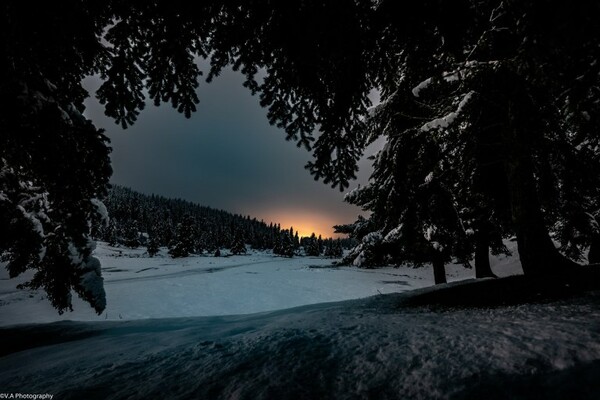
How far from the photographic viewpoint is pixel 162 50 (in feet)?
10.7

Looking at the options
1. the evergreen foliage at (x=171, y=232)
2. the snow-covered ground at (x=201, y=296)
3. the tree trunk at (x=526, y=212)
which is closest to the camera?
the tree trunk at (x=526, y=212)

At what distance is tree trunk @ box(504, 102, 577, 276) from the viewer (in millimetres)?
4934

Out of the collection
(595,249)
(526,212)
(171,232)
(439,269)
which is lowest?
(439,269)

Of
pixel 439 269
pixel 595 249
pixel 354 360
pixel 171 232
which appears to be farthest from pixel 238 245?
pixel 354 360

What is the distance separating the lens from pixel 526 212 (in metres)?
5.10

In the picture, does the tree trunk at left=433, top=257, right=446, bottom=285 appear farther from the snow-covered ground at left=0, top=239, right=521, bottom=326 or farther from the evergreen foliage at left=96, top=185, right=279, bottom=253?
the evergreen foliage at left=96, top=185, right=279, bottom=253

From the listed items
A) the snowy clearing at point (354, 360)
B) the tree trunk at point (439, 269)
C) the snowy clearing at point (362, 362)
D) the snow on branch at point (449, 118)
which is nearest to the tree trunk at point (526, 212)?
the snow on branch at point (449, 118)

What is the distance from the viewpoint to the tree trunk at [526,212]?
493cm

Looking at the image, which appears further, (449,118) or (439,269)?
(439,269)

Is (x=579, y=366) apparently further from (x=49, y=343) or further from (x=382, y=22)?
(x=49, y=343)

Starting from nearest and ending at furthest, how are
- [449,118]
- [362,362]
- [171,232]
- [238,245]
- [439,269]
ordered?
[362,362], [449,118], [439,269], [238,245], [171,232]

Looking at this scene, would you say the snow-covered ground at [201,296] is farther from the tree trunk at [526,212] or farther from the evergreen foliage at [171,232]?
the evergreen foliage at [171,232]

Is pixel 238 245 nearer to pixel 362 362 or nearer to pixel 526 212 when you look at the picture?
pixel 526 212

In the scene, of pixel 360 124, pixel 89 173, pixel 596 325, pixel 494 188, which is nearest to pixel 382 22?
pixel 360 124
